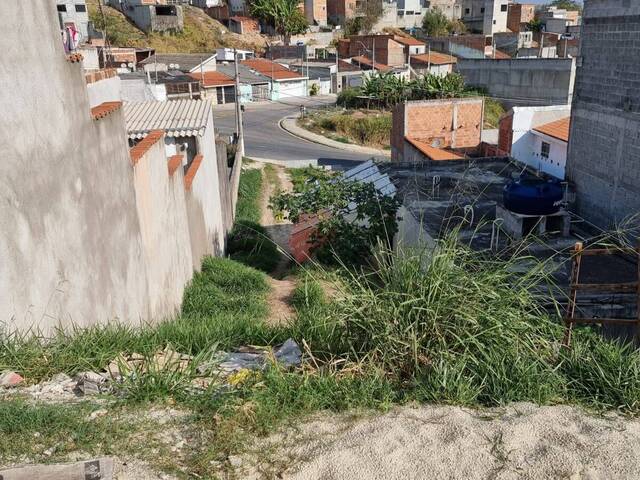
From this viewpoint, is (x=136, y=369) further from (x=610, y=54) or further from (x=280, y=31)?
(x=280, y=31)

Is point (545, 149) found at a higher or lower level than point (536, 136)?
lower

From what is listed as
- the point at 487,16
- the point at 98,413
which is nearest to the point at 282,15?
the point at 487,16

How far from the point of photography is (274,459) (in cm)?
336

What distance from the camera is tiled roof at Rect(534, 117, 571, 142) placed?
66.8 ft

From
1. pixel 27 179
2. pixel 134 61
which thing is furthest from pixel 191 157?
pixel 134 61

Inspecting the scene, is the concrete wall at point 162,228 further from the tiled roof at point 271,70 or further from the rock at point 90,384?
the tiled roof at point 271,70

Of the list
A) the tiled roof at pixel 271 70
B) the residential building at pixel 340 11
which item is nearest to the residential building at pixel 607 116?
the tiled roof at pixel 271 70

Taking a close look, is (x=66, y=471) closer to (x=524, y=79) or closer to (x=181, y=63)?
(x=524, y=79)

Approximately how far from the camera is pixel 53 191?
494cm

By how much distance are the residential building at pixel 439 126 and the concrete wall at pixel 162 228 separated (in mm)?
17777

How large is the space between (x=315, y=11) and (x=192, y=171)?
237ft

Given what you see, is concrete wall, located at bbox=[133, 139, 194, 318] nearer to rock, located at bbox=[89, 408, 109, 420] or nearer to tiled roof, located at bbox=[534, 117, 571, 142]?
rock, located at bbox=[89, 408, 109, 420]

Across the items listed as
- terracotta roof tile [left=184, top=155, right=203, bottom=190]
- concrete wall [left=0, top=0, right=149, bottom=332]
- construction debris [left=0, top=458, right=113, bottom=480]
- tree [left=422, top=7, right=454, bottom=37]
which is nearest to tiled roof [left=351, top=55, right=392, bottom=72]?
A: tree [left=422, top=7, right=454, bottom=37]

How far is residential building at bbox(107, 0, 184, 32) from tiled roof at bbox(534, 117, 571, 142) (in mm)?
49621
